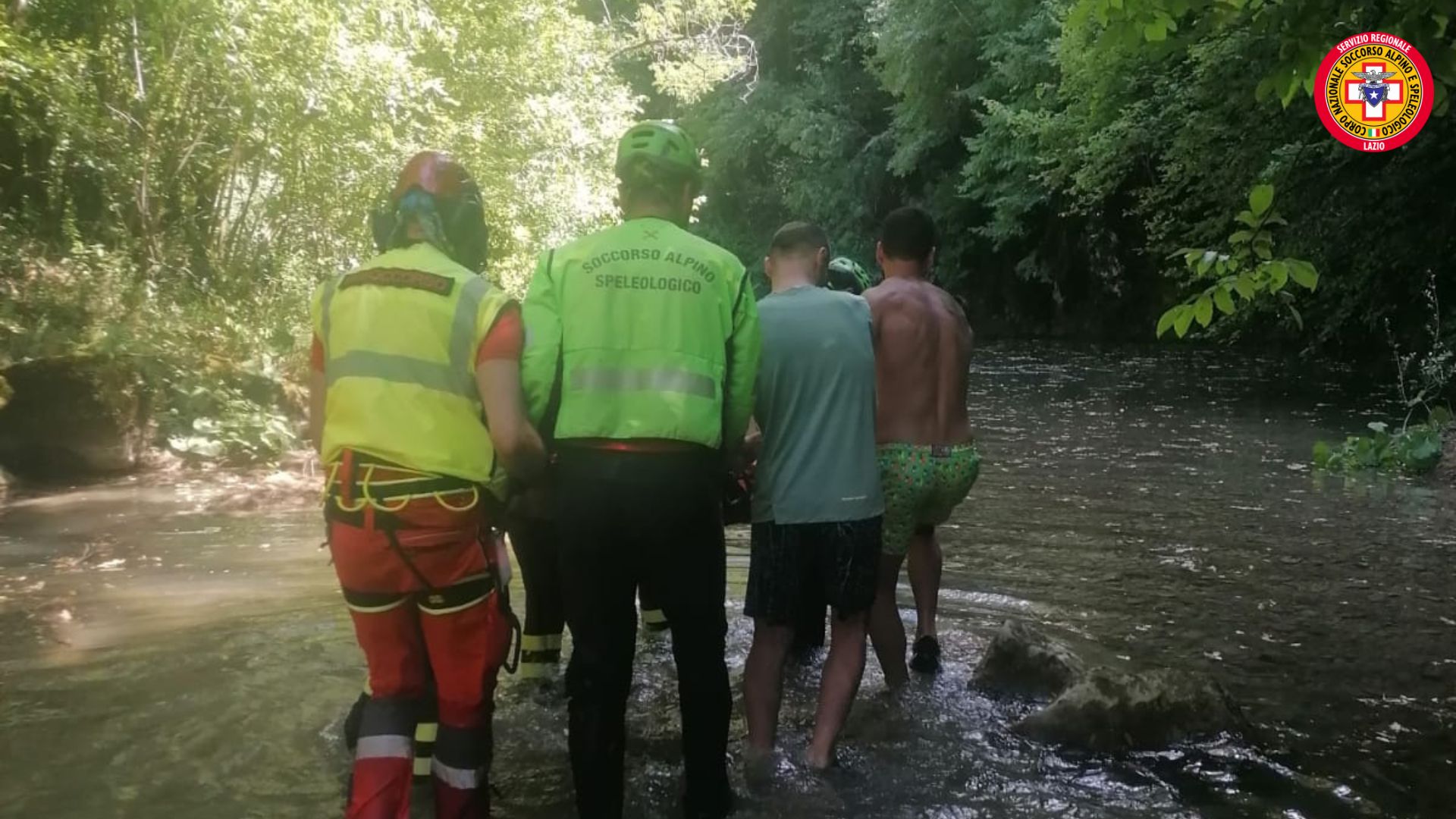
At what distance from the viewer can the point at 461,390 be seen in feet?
10.2

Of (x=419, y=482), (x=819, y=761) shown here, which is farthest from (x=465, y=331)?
(x=819, y=761)

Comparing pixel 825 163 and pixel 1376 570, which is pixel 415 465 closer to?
pixel 1376 570

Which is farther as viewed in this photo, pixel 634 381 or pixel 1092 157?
pixel 1092 157

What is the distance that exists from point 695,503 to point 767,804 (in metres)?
1.06

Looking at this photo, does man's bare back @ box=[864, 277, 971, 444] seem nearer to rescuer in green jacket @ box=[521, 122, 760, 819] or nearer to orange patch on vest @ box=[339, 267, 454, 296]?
rescuer in green jacket @ box=[521, 122, 760, 819]

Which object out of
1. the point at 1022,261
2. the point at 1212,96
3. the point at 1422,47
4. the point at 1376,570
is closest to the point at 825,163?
the point at 1022,261

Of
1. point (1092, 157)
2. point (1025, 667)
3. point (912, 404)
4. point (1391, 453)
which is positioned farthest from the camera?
point (1092, 157)

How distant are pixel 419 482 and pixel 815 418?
1.44 meters

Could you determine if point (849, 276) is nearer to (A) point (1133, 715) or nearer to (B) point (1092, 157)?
(A) point (1133, 715)

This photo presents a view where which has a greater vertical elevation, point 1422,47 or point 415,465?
point 1422,47

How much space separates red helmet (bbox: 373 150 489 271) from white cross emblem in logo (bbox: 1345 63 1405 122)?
840 centimetres

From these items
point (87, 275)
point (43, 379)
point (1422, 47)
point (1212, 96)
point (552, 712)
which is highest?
point (1212, 96)

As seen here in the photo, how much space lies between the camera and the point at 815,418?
13.0 feet

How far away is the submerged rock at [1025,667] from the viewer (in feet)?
15.5
